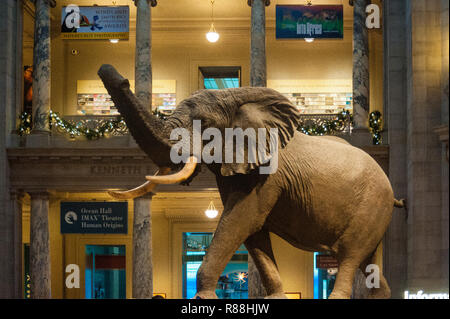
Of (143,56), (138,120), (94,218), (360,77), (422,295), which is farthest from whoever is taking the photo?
(143,56)

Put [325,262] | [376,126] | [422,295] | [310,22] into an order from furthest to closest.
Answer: [325,262] < [376,126] < [310,22] < [422,295]

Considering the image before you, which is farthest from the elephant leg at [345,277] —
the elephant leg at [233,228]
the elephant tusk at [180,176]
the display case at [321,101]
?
the display case at [321,101]

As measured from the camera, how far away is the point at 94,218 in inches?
885

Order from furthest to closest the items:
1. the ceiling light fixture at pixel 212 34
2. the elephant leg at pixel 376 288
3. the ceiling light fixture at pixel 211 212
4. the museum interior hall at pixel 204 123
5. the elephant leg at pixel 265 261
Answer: the ceiling light fixture at pixel 212 34 → the ceiling light fixture at pixel 211 212 → the museum interior hall at pixel 204 123 → the elephant leg at pixel 376 288 → the elephant leg at pixel 265 261

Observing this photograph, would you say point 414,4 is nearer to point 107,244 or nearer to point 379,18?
point 379,18

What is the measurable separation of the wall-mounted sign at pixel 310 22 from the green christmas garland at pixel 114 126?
9.32 feet

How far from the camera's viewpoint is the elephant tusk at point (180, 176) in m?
5.15

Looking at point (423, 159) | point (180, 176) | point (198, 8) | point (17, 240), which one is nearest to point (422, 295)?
point (423, 159)

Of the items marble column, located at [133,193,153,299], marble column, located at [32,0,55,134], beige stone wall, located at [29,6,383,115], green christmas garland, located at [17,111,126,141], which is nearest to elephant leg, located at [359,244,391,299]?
marble column, located at [133,193,153,299]

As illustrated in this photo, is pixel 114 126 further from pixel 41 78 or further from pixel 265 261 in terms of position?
pixel 265 261

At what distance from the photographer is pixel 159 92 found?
2948 centimetres

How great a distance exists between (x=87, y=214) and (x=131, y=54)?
9.29 metres

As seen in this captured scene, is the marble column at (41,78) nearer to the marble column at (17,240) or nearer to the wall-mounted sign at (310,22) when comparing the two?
the marble column at (17,240)

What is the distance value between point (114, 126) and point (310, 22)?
7209 mm
